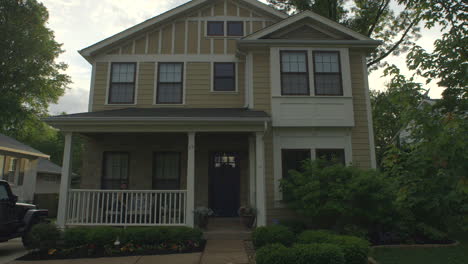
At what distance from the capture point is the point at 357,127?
34.3 feet

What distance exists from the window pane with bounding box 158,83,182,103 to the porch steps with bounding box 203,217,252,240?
183 inches

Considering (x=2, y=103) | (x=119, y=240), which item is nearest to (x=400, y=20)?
(x=119, y=240)

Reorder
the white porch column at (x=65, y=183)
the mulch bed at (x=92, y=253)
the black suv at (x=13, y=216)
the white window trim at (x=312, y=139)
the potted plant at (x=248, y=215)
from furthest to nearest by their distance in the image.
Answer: the white window trim at (x=312, y=139), the potted plant at (x=248, y=215), the white porch column at (x=65, y=183), the black suv at (x=13, y=216), the mulch bed at (x=92, y=253)

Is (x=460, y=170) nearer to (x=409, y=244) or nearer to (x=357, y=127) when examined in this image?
(x=409, y=244)

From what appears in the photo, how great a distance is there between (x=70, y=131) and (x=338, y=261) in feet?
25.5

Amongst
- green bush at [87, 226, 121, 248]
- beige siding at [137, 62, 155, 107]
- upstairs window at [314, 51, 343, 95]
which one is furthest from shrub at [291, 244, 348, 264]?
beige siding at [137, 62, 155, 107]

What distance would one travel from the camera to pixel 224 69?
11.9 metres

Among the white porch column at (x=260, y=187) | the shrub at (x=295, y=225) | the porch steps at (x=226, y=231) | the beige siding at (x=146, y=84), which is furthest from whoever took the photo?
the beige siding at (x=146, y=84)

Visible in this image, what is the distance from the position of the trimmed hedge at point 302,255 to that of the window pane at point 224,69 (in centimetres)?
769

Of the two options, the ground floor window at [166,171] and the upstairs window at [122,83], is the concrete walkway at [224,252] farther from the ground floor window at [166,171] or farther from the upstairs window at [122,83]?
the upstairs window at [122,83]

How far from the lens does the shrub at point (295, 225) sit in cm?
895

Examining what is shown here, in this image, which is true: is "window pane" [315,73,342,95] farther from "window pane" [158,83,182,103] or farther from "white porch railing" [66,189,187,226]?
"white porch railing" [66,189,187,226]

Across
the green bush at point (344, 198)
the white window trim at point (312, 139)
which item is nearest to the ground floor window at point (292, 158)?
the white window trim at point (312, 139)

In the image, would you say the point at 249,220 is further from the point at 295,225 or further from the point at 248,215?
the point at 295,225
